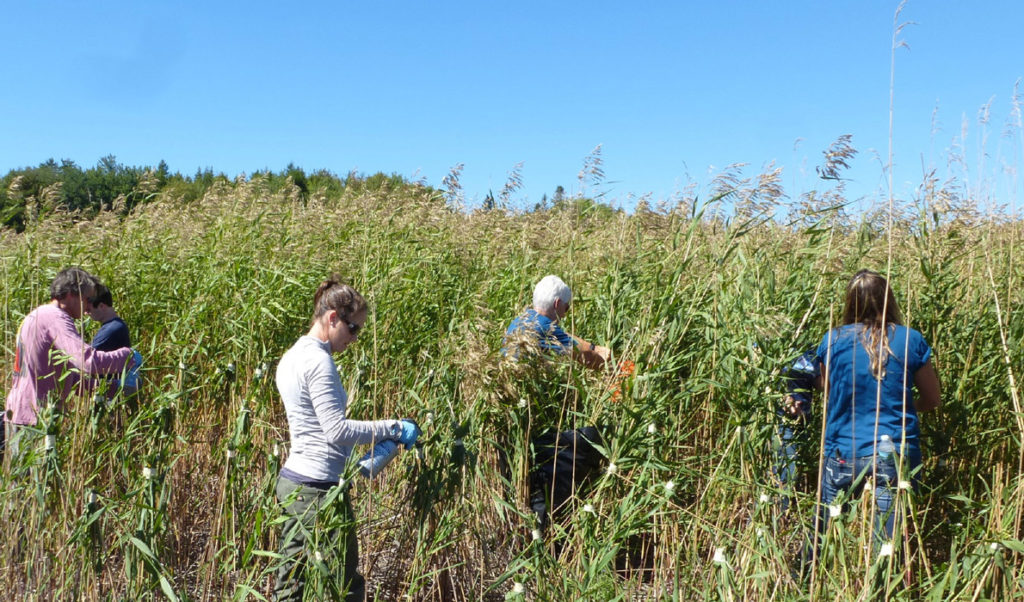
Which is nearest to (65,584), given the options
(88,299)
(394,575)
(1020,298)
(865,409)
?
(394,575)

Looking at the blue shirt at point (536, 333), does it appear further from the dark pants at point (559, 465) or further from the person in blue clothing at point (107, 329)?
the person in blue clothing at point (107, 329)

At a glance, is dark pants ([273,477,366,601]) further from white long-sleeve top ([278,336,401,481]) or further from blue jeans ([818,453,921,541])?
blue jeans ([818,453,921,541])

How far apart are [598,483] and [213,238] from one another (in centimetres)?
348

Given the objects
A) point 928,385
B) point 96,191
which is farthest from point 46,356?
point 96,191

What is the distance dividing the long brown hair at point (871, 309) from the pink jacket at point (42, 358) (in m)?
3.08

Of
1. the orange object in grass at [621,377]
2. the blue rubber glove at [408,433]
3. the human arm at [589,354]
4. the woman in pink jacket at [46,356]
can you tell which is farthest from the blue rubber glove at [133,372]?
the orange object in grass at [621,377]

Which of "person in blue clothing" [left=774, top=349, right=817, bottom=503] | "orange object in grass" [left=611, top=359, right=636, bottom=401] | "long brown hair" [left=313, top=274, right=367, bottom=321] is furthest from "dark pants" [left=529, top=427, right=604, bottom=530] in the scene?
"long brown hair" [left=313, top=274, right=367, bottom=321]

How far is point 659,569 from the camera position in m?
2.72

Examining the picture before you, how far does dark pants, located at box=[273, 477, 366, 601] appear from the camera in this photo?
2357 mm

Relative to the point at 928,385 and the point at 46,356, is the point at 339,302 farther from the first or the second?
the point at 928,385

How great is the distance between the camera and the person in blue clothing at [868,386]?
9.29 feet

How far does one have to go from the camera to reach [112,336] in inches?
150

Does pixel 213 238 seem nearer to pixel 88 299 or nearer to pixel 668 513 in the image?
pixel 88 299

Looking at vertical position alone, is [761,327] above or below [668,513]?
above
